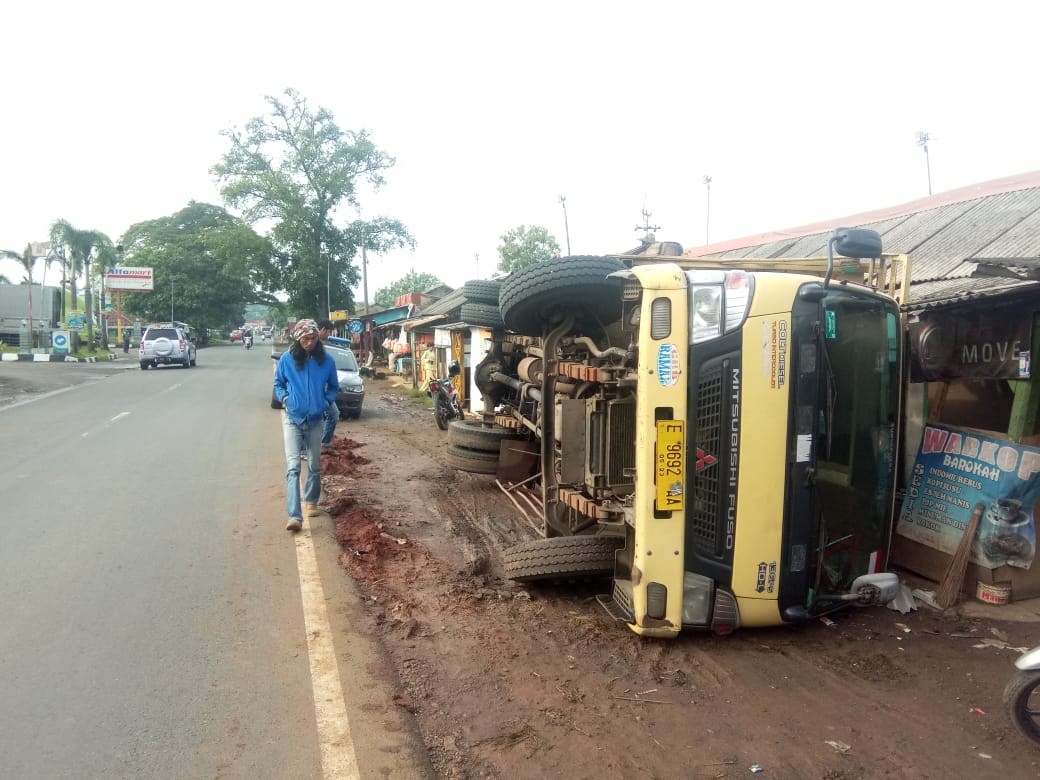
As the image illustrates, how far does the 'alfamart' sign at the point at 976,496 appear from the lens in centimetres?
474

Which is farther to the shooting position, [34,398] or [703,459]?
[34,398]

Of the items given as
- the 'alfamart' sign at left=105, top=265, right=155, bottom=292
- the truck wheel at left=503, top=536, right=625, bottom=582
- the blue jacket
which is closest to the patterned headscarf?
the blue jacket

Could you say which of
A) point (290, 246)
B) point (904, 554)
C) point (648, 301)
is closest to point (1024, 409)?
point (904, 554)

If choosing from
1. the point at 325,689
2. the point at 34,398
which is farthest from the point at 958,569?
the point at 34,398

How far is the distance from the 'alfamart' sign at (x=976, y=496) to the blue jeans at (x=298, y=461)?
4.81m

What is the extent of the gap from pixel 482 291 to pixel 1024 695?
535 centimetres

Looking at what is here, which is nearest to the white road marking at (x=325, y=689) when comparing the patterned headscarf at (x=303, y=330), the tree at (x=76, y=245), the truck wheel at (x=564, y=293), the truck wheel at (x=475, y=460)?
the patterned headscarf at (x=303, y=330)

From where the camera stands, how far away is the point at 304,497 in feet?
22.7

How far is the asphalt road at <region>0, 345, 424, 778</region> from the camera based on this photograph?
307 cm

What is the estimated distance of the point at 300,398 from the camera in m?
6.45

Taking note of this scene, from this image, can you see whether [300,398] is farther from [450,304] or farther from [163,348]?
[163,348]

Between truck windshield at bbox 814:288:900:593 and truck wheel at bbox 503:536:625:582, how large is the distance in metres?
1.23

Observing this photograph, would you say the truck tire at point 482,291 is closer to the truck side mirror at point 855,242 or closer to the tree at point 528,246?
the truck side mirror at point 855,242

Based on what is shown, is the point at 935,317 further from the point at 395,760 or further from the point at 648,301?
the point at 395,760
